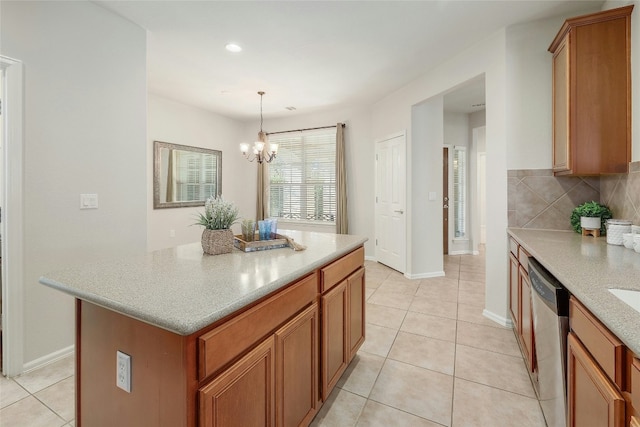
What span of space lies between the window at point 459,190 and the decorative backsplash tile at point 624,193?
3388 mm

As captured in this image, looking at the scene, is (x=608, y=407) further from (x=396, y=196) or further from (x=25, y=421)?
(x=396, y=196)

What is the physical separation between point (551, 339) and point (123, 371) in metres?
1.72

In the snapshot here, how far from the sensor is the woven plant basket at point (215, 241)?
1.58 m

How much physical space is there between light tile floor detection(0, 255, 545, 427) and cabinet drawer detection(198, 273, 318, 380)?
2.59 ft

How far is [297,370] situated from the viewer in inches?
52.3

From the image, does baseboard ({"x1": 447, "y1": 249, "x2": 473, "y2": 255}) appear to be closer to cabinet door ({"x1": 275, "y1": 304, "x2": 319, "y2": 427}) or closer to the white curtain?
the white curtain

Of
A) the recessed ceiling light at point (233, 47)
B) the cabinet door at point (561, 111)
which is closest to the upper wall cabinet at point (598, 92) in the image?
the cabinet door at point (561, 111)

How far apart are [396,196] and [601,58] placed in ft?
8.54

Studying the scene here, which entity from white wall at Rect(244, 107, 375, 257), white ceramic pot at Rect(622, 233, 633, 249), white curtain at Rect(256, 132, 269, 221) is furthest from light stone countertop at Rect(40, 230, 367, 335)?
white curtain at Rect(256, 132, 269, 221)

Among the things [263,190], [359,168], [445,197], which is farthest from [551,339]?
[263,190]

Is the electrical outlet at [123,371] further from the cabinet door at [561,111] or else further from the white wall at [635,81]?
the white wall at [635,81]

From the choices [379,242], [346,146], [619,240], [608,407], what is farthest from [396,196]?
[608,407]

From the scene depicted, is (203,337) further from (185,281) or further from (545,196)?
(545,196)

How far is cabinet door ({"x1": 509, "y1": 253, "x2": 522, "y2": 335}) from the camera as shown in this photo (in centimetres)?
218
